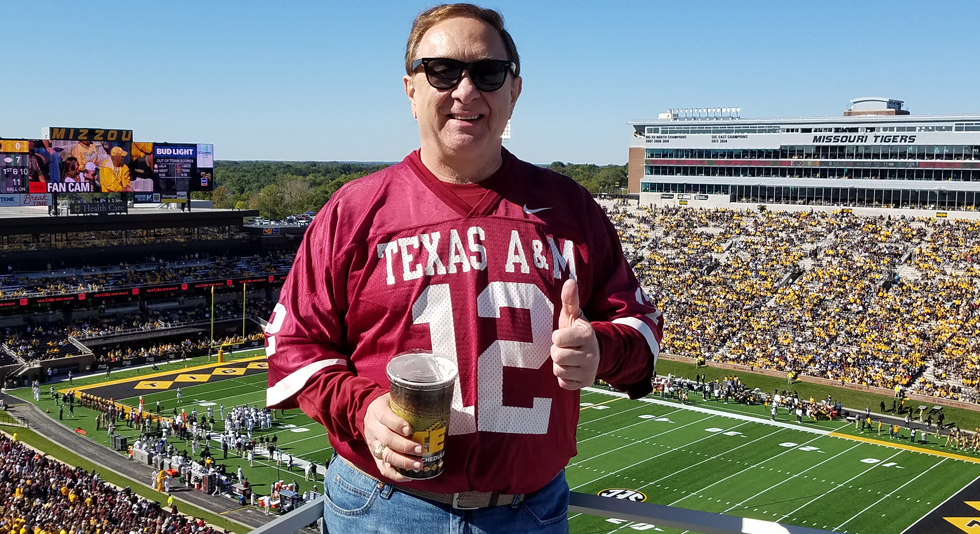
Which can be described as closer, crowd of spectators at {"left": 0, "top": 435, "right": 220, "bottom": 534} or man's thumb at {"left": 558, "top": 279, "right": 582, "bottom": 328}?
man's thumb at {"left": 558, "top": 279, "right": 582, "bottom": 328}

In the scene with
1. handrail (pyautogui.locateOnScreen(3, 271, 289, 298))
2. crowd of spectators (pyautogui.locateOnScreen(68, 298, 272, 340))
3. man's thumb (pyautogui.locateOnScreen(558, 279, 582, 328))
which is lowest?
crowd of spectators (pyautogui.locateOnScreen(68, 298, 272, 340))

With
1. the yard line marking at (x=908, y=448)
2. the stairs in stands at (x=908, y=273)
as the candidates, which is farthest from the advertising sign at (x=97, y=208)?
the stairs in stands at (x=908, y=273)

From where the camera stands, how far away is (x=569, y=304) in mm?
2424

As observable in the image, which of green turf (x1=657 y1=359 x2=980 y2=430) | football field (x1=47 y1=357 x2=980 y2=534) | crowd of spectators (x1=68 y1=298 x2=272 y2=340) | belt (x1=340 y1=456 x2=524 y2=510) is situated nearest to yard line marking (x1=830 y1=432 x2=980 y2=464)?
football field (x1=47 y1=357 x2=980 y2=534)

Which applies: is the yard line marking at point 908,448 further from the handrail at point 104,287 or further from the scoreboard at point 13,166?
the scoreboard at point 13,166

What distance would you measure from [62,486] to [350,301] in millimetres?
18627

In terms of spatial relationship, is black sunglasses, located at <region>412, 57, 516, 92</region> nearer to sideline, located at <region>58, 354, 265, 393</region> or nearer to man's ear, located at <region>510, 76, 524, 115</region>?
man's ear, located at <region>510, 76, 524, 115</region>

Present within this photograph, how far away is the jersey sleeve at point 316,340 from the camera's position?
252 cm

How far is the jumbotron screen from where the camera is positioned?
130 ft

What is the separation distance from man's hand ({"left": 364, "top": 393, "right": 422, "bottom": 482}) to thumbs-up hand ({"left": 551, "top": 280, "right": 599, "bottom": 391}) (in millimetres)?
473

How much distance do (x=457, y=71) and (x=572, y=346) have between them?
0.91m

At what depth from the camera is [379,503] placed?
264 cm

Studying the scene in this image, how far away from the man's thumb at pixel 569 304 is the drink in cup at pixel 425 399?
0.36m

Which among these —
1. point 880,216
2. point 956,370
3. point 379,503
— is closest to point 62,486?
point 379,503
